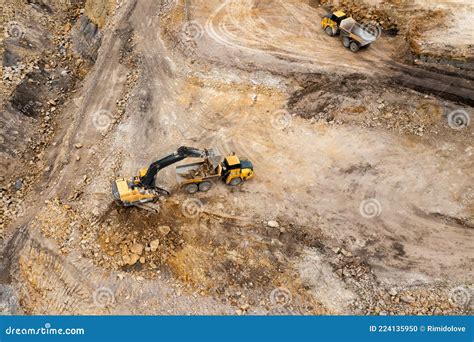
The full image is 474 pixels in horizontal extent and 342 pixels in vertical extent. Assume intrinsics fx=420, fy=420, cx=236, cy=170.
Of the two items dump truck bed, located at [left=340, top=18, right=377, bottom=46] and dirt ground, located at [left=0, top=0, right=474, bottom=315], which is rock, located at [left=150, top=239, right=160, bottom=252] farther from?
dump truck bed, located at [left=340, top=18, right=377, bottom=46]

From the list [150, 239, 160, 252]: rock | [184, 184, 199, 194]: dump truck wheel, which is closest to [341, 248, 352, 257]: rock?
[184, 184, 199, 194]: dump truck wheel

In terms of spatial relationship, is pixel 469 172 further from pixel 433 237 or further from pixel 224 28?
pixel 224 28

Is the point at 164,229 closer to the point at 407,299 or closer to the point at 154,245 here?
the point at 154,245

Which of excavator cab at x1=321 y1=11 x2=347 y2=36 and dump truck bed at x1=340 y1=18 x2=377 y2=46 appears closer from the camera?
dump truck bed at x1=340 y1=18 x2=377 y2=46

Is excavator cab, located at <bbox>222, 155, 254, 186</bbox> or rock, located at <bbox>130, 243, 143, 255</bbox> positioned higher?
excavator cab, located at <bbox>222, 155, 254, 186</bbox>

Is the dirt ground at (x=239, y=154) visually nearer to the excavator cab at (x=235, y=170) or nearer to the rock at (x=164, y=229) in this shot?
the rock at (x=164, y=229)

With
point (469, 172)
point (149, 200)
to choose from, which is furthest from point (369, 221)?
point (149, 200)

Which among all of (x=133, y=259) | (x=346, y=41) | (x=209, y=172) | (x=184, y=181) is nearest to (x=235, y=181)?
(x=209, y=172)
